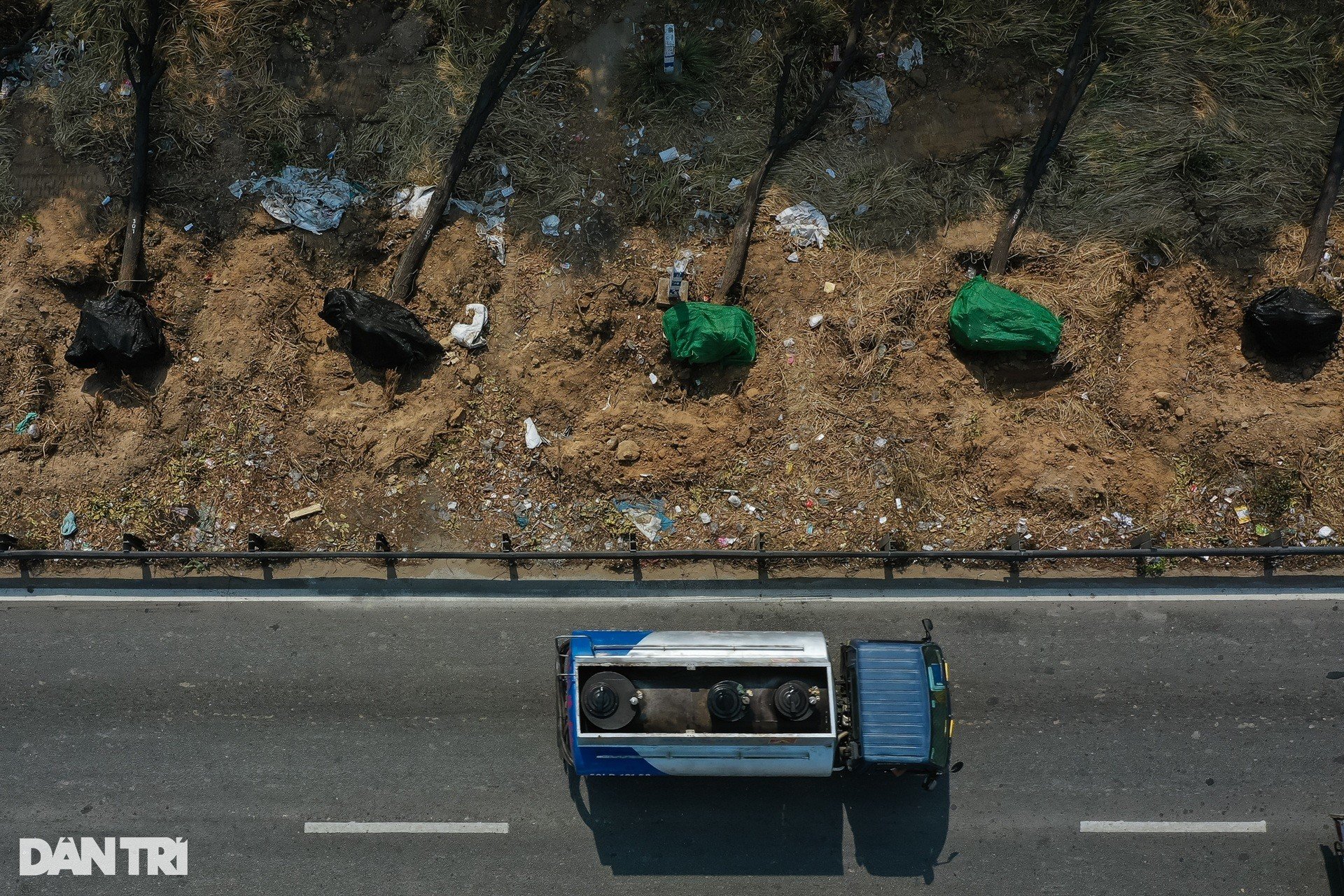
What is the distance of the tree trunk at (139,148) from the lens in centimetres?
978

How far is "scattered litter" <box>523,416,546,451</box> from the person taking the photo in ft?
30.8

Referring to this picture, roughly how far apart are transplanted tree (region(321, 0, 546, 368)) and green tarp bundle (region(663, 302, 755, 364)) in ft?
10.4

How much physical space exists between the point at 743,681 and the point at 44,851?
872 centimetres

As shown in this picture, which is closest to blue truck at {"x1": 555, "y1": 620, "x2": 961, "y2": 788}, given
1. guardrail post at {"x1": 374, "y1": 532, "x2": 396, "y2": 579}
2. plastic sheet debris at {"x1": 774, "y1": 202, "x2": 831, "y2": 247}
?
guardrail post at {"x1": 374, "y1": 532, "x2": 396, "y2": 579}

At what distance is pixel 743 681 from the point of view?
25.2 ft

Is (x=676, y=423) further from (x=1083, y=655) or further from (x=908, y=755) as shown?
(x=1083, y=655)

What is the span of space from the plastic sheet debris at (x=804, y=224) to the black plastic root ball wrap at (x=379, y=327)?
496 centimetres

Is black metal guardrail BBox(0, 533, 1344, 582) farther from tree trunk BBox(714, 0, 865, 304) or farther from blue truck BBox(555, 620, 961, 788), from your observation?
tree trunk BBox(714, 0, 865, 304)

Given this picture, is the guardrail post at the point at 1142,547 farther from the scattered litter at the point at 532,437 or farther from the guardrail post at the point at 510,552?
the guardrail post at the point at 510,552

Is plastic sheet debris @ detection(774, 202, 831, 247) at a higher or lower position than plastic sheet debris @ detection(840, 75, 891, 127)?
lower

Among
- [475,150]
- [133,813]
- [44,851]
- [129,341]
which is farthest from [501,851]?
[475,150]

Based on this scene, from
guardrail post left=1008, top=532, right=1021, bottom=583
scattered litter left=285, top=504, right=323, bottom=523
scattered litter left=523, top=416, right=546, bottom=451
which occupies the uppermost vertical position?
scattered litter left=523, top=416, right=546, bottom=451

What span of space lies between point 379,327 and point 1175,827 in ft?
37.4

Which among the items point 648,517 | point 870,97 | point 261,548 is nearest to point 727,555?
point 648,517
